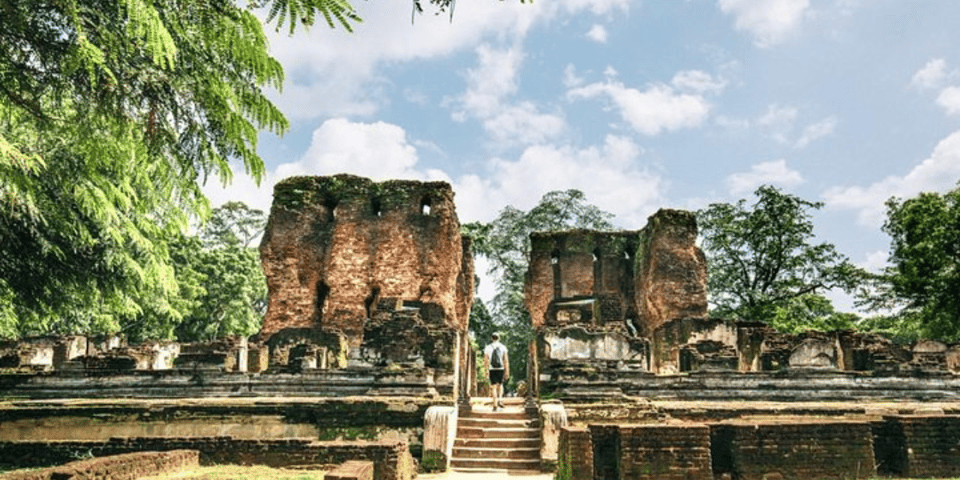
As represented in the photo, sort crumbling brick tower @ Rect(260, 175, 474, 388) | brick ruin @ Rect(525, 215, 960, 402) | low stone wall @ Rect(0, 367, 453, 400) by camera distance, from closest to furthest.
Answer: low stone wall @ Rect(0, 367, 453, 400)
brick ruin @ Rect(525, 215, 960, 402)
crumbling brick tower @ Rect(260, 175, 474, 388)

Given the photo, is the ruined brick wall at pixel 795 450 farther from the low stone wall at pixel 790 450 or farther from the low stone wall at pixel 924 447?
the low stone wall at pixel 924 447

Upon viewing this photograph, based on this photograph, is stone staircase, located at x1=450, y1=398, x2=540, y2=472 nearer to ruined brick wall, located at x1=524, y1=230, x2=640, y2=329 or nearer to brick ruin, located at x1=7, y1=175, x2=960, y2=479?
brick ruin, located at x1=7, y1=175, x2=960, y2=479

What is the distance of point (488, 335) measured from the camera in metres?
33.6

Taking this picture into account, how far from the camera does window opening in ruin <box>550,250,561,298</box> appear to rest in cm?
2552

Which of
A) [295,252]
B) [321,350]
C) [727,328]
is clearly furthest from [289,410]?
[727,328]

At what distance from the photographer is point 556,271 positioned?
25812 millimetres

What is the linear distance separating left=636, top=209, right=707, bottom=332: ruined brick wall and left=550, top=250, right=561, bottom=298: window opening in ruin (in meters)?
3.34

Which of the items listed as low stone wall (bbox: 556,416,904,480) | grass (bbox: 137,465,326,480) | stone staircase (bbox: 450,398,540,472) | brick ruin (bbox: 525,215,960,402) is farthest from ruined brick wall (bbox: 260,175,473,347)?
low stone wall (bbox: 556,416,904,480)

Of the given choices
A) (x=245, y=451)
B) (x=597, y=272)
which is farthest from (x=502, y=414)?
(x=597, y=272)

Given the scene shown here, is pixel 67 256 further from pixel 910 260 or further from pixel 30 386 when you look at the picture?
pixel 910 260

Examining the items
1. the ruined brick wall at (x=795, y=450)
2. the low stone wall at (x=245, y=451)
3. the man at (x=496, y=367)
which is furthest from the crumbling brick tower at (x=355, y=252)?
the ruined brick wall at (x=795, y=450)

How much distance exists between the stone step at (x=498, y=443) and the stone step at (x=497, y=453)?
0.11m

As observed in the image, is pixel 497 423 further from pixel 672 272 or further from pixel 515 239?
pixel 515 239

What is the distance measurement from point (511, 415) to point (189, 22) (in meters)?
7.88
